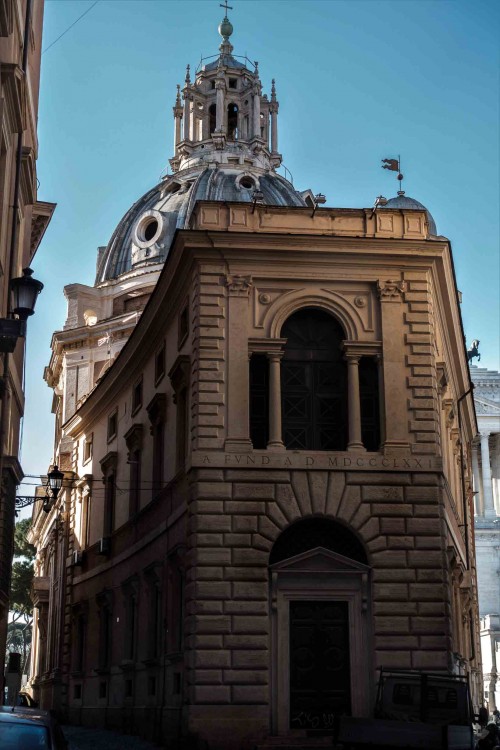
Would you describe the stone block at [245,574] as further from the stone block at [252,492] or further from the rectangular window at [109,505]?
the rectangular window at [109,505]

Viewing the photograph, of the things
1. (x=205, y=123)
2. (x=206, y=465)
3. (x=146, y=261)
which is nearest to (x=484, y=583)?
(x=146, y=261)

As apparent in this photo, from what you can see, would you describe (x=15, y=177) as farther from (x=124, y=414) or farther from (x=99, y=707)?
(x=99, y=707)

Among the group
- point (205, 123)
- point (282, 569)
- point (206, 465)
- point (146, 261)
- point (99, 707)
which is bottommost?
point (99, 707)

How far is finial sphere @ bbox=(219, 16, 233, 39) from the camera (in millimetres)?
98312

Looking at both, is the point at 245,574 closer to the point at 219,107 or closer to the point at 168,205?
the point at 168,205

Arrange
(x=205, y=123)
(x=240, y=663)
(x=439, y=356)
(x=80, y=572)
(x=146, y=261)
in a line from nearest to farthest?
(x=240, y=663) < (x=439, y=356) < (x=80, y=572) < (x=146, y=261) < (x=205, y=123)

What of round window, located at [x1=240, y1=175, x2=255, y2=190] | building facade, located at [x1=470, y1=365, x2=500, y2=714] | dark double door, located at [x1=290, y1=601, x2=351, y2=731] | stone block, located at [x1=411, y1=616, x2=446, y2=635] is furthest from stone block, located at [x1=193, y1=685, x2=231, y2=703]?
round window, located at [x1=240, y1=175, x2=255, y2=190]

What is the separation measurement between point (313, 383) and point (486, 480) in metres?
64.3

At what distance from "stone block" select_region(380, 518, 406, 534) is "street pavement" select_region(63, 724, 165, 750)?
7.14 meters

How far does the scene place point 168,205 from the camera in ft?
255

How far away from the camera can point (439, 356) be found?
1114 inches

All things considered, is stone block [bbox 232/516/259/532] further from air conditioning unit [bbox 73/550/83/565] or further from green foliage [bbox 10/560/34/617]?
green foliage [bbox 10/560/34/617]

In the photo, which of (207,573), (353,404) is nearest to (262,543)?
(207,573)

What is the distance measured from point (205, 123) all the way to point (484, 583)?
42.4 metres
